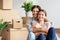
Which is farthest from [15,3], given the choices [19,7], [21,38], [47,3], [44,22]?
[44,22]

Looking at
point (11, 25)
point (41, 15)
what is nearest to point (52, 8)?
point (11, 25)

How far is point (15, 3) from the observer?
4484 mm

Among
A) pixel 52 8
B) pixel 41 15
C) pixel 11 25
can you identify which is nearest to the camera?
pixel 41 15

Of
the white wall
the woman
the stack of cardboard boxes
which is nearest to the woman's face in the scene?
the woman

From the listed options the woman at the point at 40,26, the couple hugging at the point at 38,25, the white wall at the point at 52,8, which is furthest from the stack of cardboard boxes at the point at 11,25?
the white wall at the point at 52,8

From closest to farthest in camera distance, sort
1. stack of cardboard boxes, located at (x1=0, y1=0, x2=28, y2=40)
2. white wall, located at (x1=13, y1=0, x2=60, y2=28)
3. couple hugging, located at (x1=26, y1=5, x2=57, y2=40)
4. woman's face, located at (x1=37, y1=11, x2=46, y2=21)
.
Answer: couple hugging, located at (x1=26, y1=5, x2=57, y2=40)
woman's face, located at (x1=37, y1=11, x2=46, y2=21)
stack of cardboard boxes, located at (x1=0, y1=0, x2=28, y2=40)
white wall, located at (x1=13, y1=0, x2=60, y2=28)

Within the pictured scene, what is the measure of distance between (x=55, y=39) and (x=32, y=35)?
34 cm

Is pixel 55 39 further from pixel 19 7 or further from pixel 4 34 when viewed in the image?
pixel 19 7

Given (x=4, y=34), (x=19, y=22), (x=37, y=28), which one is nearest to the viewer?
(x=37, y=28)

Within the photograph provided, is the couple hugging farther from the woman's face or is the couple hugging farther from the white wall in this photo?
the white wall

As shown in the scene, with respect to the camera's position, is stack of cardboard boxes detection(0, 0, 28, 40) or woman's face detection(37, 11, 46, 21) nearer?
woman's face detection(37, 11, 46, 21)

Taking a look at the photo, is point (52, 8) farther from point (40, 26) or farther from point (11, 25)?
point (40, 26)

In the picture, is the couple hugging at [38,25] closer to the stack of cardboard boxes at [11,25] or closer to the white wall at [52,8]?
the stack of cardboard boxes at [11,25]

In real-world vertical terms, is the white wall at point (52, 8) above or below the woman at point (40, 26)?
above
